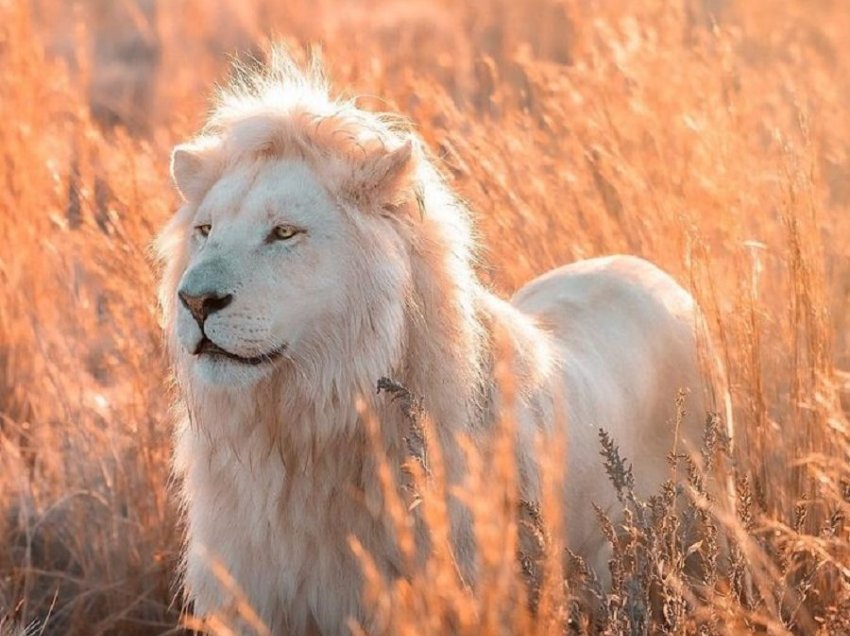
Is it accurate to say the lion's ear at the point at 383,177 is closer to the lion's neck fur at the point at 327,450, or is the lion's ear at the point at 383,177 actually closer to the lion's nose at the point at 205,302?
the lion's neck fur at the point at 327,450

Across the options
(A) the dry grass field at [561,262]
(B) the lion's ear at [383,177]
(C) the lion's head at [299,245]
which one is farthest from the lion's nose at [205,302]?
(A) the dry grass field at [561,262]

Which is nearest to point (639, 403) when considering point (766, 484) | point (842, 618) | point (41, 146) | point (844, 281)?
point (766, 484)

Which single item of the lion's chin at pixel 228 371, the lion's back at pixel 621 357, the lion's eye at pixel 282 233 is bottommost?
the lion's back at pixel 621 357

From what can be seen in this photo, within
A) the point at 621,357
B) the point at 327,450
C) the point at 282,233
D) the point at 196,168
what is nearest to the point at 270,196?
the point at 282,233

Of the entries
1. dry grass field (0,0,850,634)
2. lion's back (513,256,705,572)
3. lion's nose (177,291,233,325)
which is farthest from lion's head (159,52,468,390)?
lion's back (513,256,705,572)

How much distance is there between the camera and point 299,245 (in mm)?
3043

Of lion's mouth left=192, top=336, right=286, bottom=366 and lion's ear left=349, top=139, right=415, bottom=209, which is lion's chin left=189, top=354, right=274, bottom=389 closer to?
lion's mouth left=192, top=336, right=286, bottom=366

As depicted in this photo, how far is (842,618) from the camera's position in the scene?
2.71 m

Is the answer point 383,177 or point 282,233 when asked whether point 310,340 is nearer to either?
point 282,233

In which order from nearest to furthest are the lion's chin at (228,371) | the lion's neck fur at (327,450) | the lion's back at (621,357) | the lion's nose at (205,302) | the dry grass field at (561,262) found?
the lion's nose at (205,302), the lion's chin at (228,371), the lion's neck fur at (327,450), the dry grass field at (561,262), the lion's back at (621,357)

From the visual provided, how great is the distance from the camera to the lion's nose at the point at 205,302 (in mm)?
2873

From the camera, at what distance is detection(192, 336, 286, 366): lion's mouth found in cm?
296

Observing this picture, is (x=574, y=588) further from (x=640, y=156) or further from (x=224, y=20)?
(x=224, y=20)

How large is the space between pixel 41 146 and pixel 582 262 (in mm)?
2330
